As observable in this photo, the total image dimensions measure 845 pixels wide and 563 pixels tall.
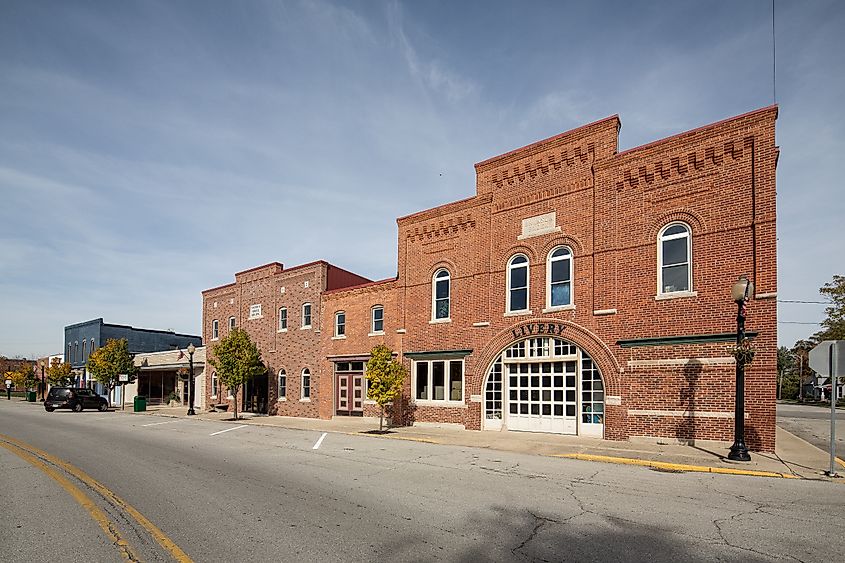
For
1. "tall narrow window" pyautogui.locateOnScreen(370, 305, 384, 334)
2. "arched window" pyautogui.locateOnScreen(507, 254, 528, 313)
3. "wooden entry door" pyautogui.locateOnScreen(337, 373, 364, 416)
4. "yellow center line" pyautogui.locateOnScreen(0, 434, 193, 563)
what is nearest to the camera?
"yellow center line" pyautogui.locateOnScreen(0, 434, 193, 563)

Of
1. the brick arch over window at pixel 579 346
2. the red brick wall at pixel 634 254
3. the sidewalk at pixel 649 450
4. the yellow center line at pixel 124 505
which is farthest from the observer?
the brick arch over window at pixel 579 346

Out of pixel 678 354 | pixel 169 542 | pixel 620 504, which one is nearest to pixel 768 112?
pixel 678 354

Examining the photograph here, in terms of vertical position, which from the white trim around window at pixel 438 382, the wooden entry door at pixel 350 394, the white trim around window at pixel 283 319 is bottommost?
the wooden entry door at pixel 350 394

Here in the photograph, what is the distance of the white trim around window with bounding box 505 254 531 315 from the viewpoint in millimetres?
19000

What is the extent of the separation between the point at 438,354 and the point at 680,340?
866cm

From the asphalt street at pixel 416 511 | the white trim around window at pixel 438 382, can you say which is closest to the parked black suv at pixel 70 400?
the asphalt street at pixel 416 511

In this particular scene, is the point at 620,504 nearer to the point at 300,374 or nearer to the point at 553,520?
the point at 553,520

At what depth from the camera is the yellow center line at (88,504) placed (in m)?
6.19

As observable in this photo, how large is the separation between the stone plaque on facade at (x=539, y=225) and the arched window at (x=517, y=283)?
83 cm

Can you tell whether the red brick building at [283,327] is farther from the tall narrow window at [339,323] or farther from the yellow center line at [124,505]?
the yellow center line at [124,505]

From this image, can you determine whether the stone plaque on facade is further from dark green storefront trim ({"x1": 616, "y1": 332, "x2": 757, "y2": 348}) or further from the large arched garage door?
dark green storefront trim ({"x1": 616, "y1": 332, "x2": 757, "y2": 348})

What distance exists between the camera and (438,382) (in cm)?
2103

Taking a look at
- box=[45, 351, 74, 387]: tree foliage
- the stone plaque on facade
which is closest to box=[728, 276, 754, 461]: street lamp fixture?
the stone plaque on facade

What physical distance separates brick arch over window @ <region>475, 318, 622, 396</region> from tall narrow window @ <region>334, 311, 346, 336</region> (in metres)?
8.27
